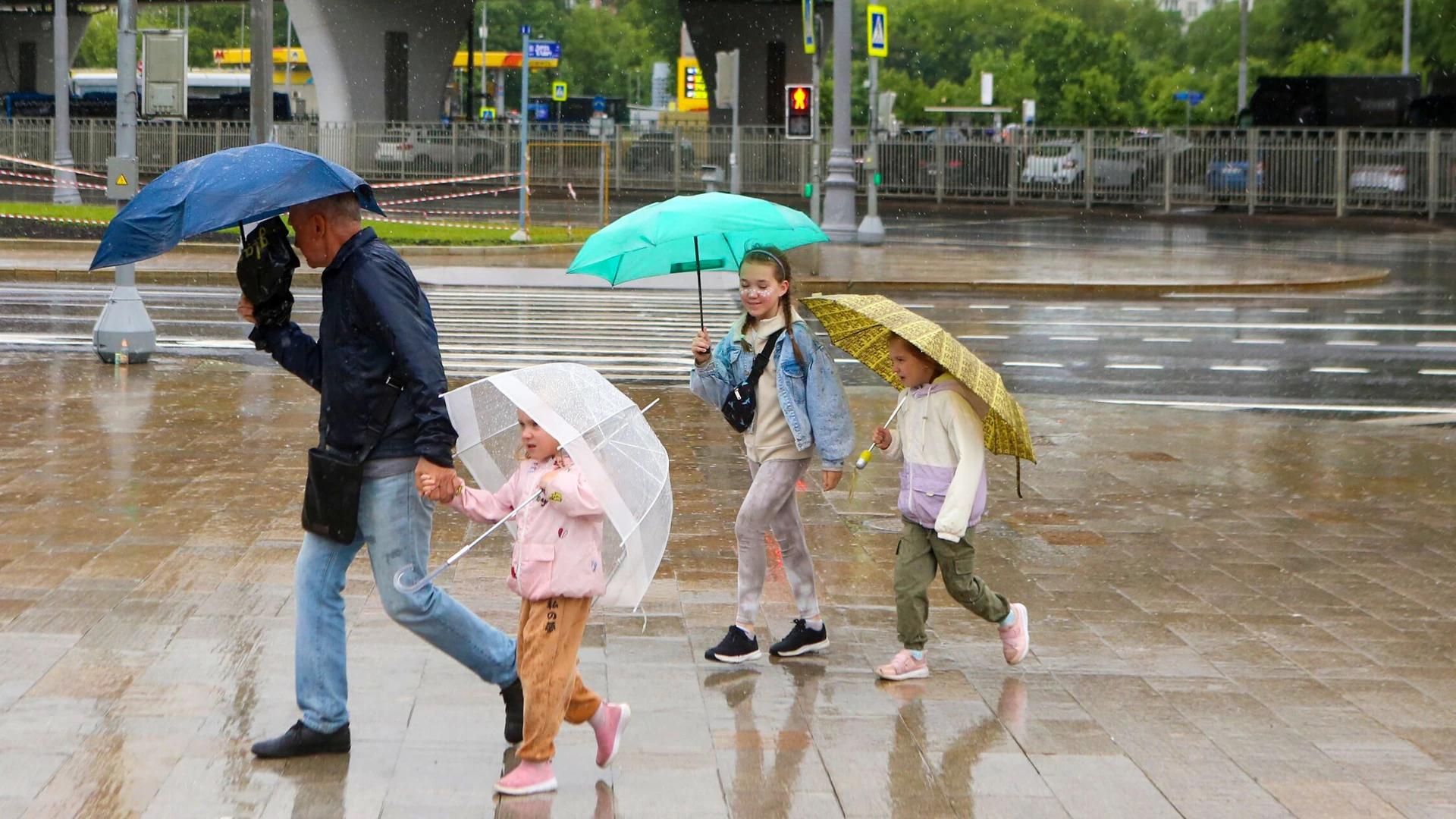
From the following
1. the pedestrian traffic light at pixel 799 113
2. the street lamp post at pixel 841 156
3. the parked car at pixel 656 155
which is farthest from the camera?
the parked car at pixel 656 155

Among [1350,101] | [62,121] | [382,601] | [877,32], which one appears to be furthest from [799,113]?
[382,601]

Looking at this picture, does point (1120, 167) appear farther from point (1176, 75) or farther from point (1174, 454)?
point (1176, 75)

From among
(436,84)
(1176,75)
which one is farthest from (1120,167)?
(1176,75)

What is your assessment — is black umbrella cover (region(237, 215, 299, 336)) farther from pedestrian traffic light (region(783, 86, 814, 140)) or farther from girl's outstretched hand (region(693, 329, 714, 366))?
pedestrian traffic light (region(783, 86, 814, 140))

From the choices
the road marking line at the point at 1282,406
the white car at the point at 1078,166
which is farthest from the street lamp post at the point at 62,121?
the road marking line at the point at 1282,406

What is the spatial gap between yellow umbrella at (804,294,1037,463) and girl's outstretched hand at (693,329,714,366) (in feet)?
1.22

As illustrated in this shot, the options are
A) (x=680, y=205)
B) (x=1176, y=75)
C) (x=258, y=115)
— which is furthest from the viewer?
(x=1176, y=75)

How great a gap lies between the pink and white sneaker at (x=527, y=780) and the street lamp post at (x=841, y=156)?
23.9 m

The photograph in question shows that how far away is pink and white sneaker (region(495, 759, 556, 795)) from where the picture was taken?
460 cm

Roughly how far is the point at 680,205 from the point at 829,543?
8.55 feet

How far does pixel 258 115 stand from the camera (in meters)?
19.8

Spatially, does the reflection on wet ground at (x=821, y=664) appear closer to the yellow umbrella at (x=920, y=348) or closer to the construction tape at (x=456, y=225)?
the yellow umbrella at (x=920, y=348)

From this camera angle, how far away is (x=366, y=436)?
4.67m

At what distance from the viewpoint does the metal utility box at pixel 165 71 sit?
16234mm
